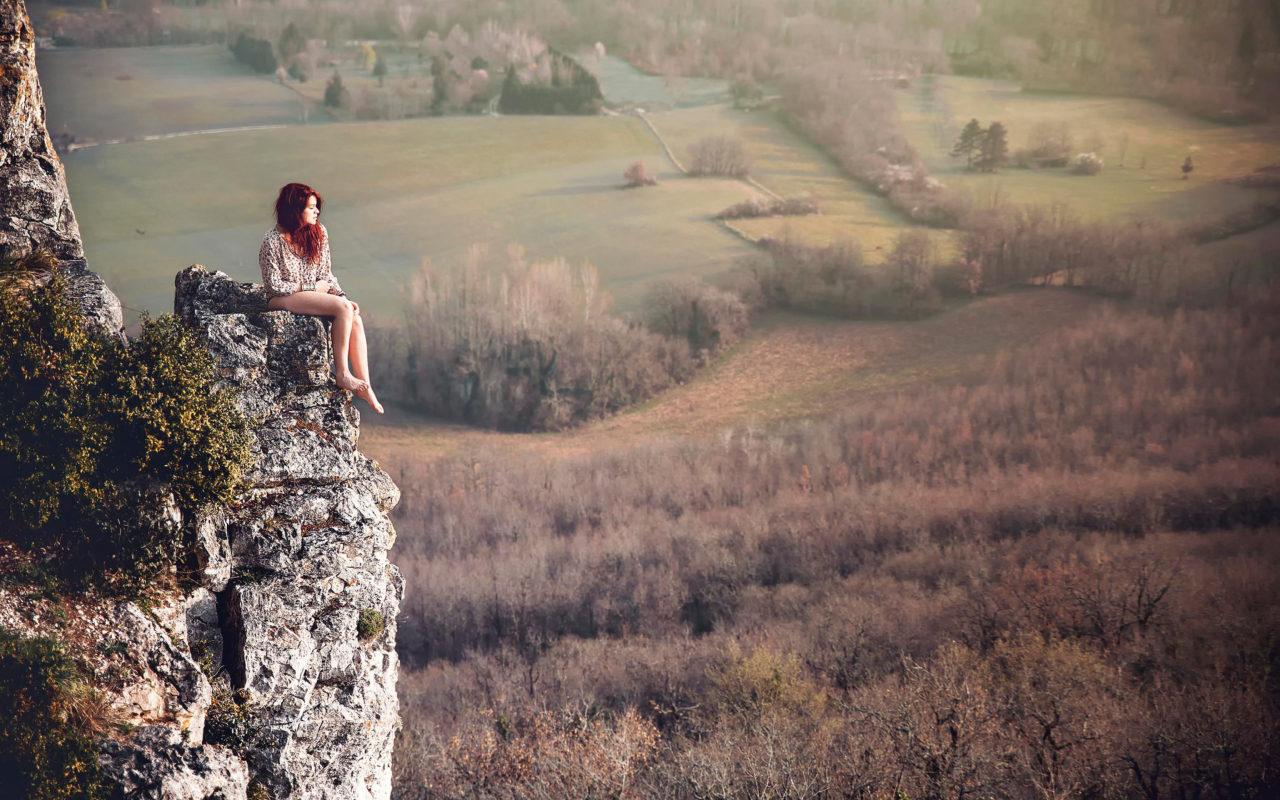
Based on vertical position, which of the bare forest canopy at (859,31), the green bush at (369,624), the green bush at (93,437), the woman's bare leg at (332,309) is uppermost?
the bare forest canopy at (859,31)

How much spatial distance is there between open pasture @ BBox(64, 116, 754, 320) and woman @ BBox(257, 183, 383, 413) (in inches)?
2588

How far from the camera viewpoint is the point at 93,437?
1541cm

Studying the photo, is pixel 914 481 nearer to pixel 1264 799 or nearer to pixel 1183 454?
pixel 1183 454

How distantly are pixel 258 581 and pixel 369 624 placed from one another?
2213 millimetres

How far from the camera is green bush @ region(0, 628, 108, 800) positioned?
45.2 feet

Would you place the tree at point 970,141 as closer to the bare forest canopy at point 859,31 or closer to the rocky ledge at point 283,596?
the bare forest canopy at point 859,31

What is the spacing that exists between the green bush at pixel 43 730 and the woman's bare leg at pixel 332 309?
20.3ft

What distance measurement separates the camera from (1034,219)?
87000 mm

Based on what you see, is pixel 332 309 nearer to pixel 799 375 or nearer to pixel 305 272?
pixel 305 272

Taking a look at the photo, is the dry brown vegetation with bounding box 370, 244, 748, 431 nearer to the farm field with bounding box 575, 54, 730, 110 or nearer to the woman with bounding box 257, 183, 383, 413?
the farm field with bounding box 575, 54, 730, 110

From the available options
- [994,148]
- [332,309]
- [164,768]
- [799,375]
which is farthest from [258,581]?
[994,148]

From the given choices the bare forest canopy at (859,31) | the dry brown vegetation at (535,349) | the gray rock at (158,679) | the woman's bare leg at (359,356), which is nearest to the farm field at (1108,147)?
the bare forest canopy at (859,31)

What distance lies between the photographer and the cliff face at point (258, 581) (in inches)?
590

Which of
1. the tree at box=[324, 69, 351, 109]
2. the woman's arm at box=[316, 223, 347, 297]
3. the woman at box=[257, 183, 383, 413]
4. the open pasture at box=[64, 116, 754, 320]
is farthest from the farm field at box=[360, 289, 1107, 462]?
the woman at box=[257, 183, 383, 413]
